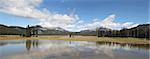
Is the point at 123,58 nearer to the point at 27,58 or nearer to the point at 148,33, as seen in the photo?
the point at 27,58

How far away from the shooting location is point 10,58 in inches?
1082

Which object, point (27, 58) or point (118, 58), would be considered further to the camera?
point (118, 58)

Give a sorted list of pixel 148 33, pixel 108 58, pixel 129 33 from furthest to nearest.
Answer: pixel 129 33 → pixel 148 33 → pixel 108 58

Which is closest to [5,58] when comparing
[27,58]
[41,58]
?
[27,58]

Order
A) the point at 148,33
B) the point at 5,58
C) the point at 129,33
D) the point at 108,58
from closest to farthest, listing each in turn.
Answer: the point at 5,58 → the point at 108,58 → the point at 148,33 → the point at 129,33

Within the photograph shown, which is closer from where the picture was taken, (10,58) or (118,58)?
(10,58)

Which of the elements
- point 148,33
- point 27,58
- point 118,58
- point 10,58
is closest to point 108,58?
point 118,58

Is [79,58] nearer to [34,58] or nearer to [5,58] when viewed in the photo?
[34,58]

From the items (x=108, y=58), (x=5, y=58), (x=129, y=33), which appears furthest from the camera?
(x=129, y=33)

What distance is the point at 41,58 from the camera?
27.5 metres

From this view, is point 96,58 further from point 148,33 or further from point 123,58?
point 148,33

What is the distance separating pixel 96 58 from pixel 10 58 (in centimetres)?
1215

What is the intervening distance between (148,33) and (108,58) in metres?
86.1

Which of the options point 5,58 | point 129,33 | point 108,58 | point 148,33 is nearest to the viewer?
point 5,58
